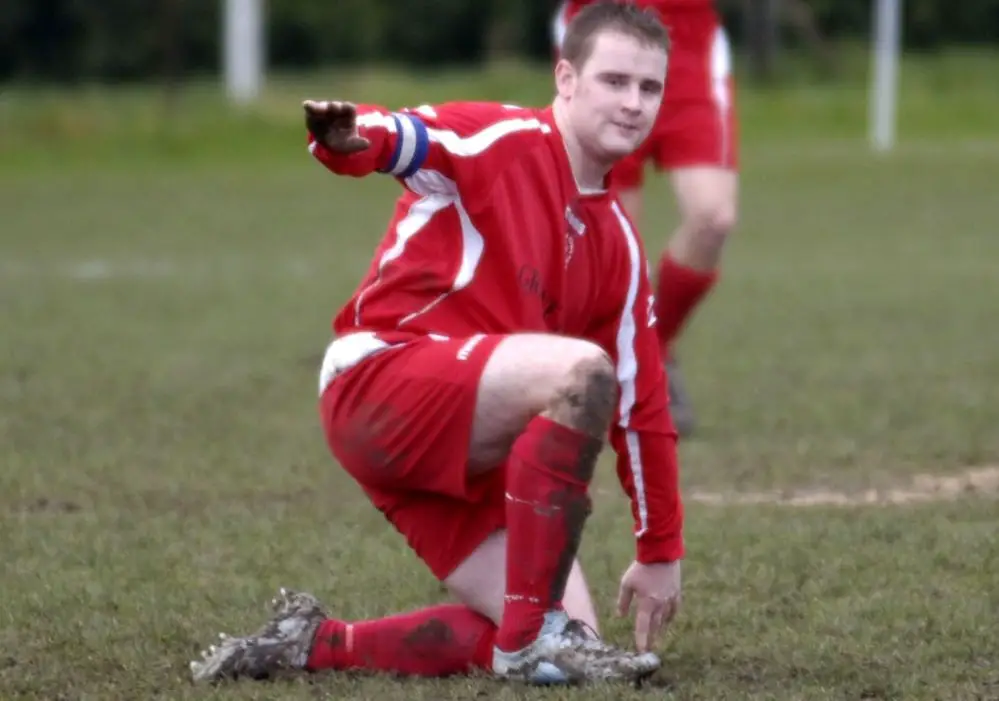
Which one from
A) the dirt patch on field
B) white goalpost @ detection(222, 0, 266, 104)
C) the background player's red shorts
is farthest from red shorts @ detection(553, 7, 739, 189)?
white goalpost @ detection(222, 0, 266, 104)

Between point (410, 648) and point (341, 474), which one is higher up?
point (410, 648)

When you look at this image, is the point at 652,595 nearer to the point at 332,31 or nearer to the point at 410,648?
the point at 410,648

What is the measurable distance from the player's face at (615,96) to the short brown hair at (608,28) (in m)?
0.02

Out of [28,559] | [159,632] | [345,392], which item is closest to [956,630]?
[345,392]

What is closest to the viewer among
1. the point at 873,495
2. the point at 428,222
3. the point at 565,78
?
the point at 428,222

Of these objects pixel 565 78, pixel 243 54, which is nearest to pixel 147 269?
pixel 565 78

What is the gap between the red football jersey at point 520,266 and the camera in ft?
10.5

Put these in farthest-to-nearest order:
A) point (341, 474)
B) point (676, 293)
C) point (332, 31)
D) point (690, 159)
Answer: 1. point (332, 31)
2. point (690, 159)
3. point (676, 293)
4. point (341, 474)

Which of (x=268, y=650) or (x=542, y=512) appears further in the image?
(x=268, y=650)

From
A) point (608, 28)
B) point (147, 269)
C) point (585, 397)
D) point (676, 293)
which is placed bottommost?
point (147, 269)

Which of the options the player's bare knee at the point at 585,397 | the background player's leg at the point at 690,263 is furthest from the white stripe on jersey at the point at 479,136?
the background player's leg at the point at 690,263

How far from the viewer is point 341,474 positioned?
5133 mm

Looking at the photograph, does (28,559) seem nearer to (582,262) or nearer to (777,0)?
(582,262)

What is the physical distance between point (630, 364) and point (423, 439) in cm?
42
